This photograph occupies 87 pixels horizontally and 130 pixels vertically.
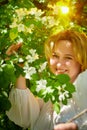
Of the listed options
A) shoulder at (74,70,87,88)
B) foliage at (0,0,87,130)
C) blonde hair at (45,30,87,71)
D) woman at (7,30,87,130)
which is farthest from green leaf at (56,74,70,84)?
blonde hair at (45,30,87,71)

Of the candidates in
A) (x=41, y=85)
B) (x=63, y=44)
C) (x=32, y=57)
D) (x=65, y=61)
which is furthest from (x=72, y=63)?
(x=41, y=85)

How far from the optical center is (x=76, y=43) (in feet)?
9.43

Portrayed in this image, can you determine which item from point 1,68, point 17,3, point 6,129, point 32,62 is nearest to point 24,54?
point 32,62

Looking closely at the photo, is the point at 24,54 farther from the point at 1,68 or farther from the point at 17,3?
the point at 17,3

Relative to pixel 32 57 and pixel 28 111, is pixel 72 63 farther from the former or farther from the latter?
pixel 28 111

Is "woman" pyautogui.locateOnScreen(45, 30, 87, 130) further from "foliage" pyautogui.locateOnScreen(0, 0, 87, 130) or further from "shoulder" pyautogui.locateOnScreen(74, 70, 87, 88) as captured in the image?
"foliage" pyautogui.locateOnScreen(0, 0, 87, 130)

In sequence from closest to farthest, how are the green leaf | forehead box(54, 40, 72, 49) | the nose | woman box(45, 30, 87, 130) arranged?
the green leaf → woman box(45, 30, 87, 130) → the nose → forehead box(54, 40, 72, 49)

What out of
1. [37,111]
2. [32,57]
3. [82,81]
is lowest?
[37,111]

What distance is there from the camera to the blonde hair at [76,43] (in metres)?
2.84

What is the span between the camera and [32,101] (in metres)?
2.91

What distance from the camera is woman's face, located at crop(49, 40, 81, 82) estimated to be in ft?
9.21

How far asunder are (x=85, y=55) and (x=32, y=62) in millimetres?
387

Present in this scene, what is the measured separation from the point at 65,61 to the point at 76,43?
0.16 metres

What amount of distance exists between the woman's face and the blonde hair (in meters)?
0.04
